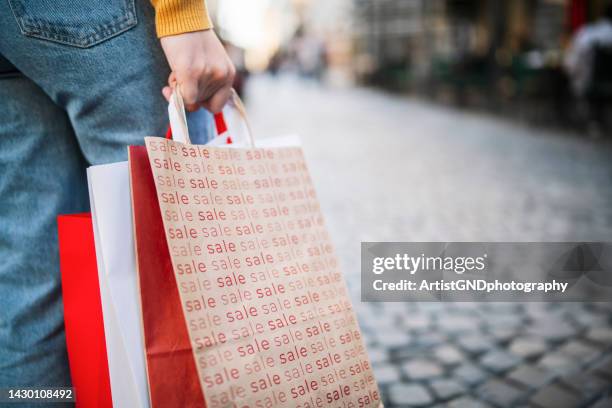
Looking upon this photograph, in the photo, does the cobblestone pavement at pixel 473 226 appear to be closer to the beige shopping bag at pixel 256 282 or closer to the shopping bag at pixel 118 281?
the beige shopping bag at pixel 256 282

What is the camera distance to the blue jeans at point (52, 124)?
2.96 feet

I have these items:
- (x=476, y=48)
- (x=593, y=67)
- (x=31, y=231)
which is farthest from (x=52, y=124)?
(x=476, y=48)

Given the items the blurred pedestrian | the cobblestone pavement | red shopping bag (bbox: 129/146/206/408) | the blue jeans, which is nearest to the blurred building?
the blurred pedestrian

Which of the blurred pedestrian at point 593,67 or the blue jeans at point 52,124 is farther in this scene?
the blurred pedestrian at point 593,67

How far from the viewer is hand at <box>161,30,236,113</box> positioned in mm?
925

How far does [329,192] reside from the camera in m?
4.65

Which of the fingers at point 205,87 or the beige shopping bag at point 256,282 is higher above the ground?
the fingers at point 205,87

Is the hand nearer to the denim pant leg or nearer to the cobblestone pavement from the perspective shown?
the denim pant leg

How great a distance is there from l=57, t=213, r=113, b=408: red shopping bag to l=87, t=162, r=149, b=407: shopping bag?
0.05 meters

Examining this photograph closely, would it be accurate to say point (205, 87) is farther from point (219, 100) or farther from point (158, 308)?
point (158, 308)

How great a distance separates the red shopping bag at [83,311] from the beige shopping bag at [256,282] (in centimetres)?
18

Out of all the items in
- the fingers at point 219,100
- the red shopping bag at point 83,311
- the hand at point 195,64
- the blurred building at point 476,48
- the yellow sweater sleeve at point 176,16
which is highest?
the yellow sweater sleeve at point 176,16

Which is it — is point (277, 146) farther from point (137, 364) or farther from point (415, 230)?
point (415, 230)

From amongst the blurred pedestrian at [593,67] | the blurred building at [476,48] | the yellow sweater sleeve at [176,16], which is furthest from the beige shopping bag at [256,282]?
the blurred building at [476,48]
